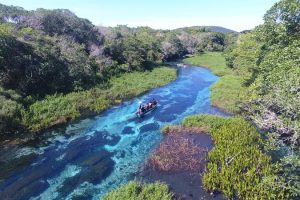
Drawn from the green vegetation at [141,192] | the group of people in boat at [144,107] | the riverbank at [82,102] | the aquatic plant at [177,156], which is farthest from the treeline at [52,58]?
the green vegetation at [141,192]

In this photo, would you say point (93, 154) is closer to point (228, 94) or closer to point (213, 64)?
point (228, 94)

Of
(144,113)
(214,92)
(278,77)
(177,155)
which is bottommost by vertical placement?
(144,113)

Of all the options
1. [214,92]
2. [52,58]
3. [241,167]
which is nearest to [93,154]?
[241,167]

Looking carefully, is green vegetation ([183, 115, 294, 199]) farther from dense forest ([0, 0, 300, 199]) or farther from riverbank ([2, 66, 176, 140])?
riverbank ([2, 66, 176, 140])

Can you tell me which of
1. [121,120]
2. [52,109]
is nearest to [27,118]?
[52,109]

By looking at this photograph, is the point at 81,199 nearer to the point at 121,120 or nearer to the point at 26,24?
the point at 121,120
